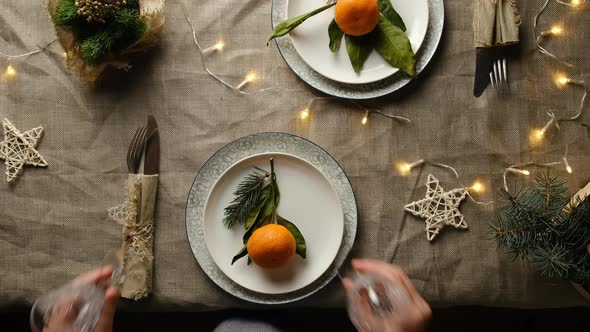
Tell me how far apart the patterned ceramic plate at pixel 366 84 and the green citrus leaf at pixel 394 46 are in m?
0.03

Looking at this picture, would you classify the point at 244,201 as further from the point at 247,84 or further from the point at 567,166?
the point at 567,166

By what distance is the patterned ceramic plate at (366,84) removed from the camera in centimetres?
98

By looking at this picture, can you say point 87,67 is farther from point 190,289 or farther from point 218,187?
point 190,289

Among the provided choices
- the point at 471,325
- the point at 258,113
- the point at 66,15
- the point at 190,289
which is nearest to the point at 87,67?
the point at 66,15

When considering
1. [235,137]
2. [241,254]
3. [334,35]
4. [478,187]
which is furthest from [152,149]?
[478,187]

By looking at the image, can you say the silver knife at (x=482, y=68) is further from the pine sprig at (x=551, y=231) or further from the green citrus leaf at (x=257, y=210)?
the green citrus leaf at (x=257, y=210)

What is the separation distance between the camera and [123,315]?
1.24m

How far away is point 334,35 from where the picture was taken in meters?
0.98

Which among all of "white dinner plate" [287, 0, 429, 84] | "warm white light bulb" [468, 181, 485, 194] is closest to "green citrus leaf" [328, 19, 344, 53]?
"white dinner plate" [287, 0, 429, 84]

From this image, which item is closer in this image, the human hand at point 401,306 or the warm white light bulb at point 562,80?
the human hand at point 401,306

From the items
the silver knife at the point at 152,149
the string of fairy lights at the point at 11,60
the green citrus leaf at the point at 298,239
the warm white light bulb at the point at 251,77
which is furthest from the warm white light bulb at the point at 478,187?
the string of fairy lights at the point at 11,60

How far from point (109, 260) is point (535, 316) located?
37.2 inches

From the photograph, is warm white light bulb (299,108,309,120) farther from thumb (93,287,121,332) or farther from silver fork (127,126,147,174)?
thumb (93,287,121,332)

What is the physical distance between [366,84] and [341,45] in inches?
3.3
